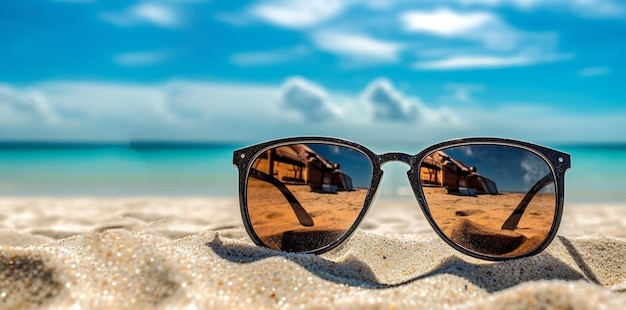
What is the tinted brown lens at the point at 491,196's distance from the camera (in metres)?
2.39

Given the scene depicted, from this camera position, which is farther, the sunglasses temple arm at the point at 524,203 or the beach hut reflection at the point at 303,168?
the beach hut reflection at the point at 303,168

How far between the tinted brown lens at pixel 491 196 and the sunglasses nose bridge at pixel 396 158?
0.08 metres

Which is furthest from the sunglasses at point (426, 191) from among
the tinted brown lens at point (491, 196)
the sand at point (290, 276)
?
the sand at point (290, 276)

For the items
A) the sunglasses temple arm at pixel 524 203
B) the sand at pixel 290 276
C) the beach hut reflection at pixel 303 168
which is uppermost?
the beach hut reflection at pixel 303 168

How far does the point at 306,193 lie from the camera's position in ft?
8.25

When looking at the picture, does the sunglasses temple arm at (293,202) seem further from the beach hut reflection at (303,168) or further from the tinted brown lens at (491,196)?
the tinted brown lens at (491,196)

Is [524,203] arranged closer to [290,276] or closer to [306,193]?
[306,193]

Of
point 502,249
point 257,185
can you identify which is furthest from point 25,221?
point 502,249

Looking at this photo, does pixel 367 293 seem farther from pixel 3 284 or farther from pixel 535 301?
pixel 3 284

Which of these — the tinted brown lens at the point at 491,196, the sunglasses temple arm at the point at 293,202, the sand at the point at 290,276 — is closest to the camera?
the sand at the point at 290,276

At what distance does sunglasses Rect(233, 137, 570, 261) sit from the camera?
240cm

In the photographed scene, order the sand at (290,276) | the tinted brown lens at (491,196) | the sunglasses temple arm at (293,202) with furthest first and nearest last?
the sunglasses temple arm at (293,202) → the tinted brown lens at (491,196) → the sand at (290,276)

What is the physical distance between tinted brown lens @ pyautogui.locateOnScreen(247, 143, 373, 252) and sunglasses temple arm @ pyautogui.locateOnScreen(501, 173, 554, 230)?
0.66m

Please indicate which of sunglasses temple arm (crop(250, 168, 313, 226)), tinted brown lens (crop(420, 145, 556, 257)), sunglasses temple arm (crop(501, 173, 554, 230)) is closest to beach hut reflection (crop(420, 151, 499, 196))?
tinted brown lens (crop(420, 145, 556, 257))
